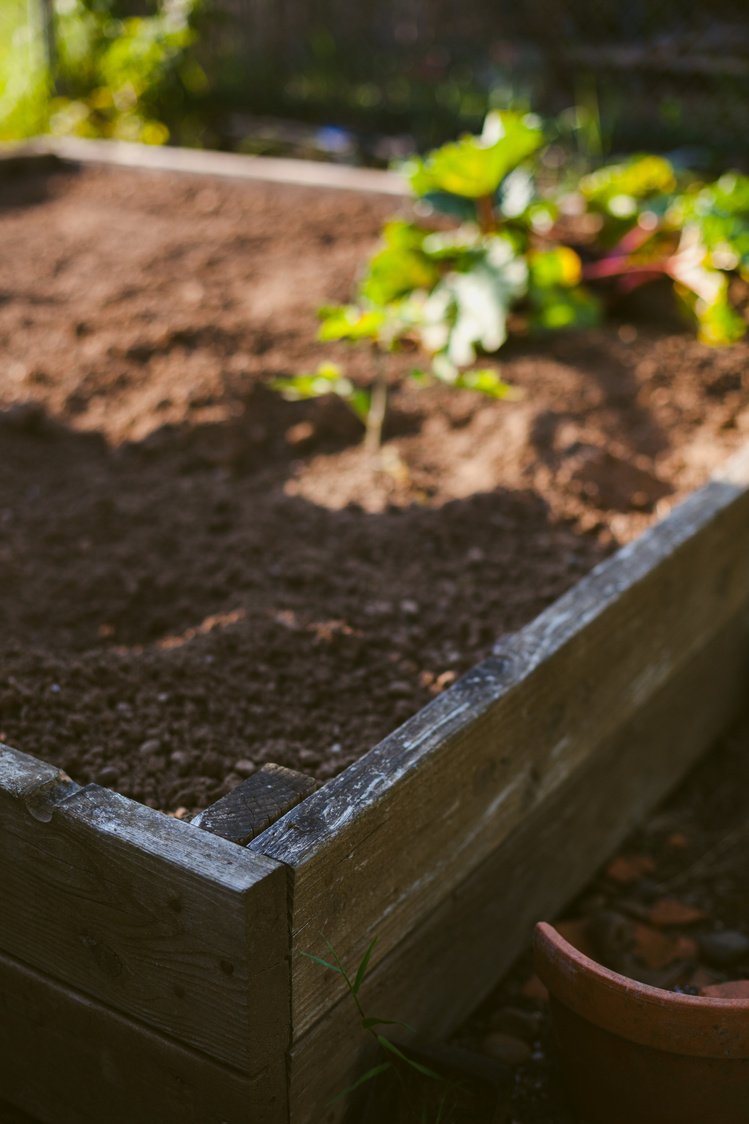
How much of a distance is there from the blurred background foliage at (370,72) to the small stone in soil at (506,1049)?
14.4ft

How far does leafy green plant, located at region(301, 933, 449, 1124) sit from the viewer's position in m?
1.01

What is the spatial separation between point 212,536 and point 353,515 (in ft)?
0.91

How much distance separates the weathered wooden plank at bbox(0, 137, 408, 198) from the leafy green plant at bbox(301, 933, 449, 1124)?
120 inches

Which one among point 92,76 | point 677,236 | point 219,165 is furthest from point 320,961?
point 92,76

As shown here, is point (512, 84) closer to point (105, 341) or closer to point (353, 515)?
point (105, 341)

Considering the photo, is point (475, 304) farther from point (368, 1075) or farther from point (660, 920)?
point (368, 1075)

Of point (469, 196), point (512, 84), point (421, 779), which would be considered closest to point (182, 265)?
point (469, 196)

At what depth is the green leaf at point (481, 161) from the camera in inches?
90.4

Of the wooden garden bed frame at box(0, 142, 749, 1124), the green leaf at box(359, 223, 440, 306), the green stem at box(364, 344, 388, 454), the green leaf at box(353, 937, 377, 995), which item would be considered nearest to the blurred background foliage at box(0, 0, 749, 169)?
the green leaf at box(359, 223, 440, 306)

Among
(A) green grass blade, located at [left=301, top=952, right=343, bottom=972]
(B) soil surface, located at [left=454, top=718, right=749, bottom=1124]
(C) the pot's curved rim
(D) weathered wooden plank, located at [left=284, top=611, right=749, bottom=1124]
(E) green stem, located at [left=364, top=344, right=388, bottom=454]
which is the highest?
(E) green stem, located at [left=364, top=344, right=388, bottom=454]

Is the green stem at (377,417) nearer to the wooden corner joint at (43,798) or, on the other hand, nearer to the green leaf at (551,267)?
the green leaf at (551,267)

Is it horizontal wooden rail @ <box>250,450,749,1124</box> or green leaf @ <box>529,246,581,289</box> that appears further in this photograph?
green leaf @ <box>529,246,581,289</box>

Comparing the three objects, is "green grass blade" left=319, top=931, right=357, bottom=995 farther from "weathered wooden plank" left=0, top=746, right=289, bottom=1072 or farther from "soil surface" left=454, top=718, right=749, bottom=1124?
"soil surface" left=454, top=718, right=749, bottom=1124

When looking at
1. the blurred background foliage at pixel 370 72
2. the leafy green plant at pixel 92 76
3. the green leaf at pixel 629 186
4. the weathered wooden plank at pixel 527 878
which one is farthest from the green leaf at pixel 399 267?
the leafy green plant at pixel 92 76
